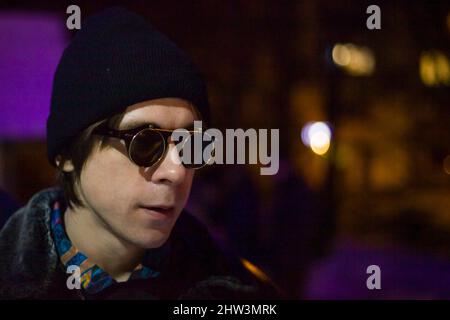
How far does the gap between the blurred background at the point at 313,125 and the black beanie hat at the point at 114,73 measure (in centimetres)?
77

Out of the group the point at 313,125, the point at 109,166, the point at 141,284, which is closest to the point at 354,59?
the point at 313,125

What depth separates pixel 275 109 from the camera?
421 inches

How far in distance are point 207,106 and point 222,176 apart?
3.79 m

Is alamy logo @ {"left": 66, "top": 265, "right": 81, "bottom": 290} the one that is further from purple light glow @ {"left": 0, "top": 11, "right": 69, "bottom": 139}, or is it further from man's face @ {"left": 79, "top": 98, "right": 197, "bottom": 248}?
purple light glow @ {"left": 0, "top": 11, "right": 69, "bottom": 139}

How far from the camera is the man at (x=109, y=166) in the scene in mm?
1939

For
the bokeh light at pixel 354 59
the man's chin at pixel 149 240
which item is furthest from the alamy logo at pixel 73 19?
the bokeh light at pixel 354 59

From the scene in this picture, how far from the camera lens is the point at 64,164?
2148 millimetres

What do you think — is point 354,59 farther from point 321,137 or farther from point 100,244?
point 100,244

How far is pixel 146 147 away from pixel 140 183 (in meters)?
0.15

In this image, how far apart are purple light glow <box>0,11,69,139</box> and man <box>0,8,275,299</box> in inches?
36.9

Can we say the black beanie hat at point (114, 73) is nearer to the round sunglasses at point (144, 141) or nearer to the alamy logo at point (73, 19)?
the round sunglasses at point (144, 141)

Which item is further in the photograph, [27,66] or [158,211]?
[27,66]

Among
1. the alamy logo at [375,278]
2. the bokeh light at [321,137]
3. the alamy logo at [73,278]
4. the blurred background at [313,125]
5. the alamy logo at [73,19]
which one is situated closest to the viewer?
the alamy logo at [73,278]
